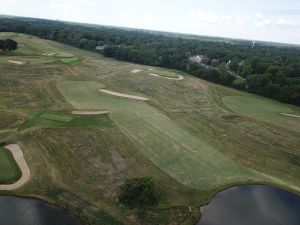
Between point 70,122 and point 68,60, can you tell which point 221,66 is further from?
point 70,122

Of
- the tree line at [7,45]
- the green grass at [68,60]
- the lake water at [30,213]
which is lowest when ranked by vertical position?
the lake water at [30,213]

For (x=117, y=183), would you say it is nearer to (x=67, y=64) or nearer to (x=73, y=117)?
(x=73, y=117)

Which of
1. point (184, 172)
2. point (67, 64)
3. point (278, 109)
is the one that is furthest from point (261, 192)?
point (67, 64)

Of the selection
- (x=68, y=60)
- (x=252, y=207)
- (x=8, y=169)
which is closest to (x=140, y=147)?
(x=8, y=169)

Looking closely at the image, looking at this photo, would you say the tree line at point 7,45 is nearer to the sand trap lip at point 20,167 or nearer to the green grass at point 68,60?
the green grass at point 68,60

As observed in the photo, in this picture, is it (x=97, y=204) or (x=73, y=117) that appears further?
(x=73, y=117)

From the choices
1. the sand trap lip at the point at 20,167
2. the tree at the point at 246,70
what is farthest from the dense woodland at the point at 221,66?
the sand trap lip at the point at 20,167
